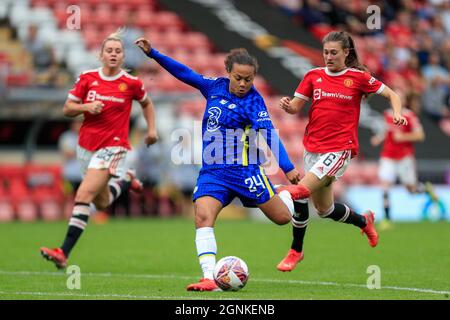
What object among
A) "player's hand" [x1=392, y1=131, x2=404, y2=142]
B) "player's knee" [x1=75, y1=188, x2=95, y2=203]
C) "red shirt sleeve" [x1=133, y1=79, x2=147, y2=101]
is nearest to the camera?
"player's knee" [x1=75, y1=188, x2=95, y2=203]

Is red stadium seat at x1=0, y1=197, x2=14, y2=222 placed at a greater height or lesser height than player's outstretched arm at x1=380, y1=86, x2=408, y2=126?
greater

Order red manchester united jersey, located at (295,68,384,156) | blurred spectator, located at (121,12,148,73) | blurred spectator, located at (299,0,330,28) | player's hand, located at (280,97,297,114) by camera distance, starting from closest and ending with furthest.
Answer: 1. player's hand, located at (280,97,297,114)
2. red manchester united jersey, located at (295,68,384,156)
3. blurred spectator, located at (121,12,148,73)
4. blurred spectator, located at (299,0,330,28)

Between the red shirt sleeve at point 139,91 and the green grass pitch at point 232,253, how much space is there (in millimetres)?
1930

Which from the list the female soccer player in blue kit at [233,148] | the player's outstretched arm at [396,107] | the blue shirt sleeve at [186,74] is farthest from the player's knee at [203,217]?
the player's outstretched arm at [396,107]

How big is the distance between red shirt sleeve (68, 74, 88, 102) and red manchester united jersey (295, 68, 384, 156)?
2604 mm

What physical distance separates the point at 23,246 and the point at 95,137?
3.41 metres

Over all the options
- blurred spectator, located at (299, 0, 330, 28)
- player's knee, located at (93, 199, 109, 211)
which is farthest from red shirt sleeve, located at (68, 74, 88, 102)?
blurred spectator, located at (299, 0, 330, 28)

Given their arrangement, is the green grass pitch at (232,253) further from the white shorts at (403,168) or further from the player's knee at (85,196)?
the white shorts at (403,168)

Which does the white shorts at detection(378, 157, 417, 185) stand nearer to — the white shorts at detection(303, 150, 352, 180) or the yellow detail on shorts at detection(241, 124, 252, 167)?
the white shorts at detection(303, 150, 352, 180)

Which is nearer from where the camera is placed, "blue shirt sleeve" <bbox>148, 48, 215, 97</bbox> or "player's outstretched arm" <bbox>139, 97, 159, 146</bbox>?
"blue shirt sleeve" <bbox>148, 48, 215, 97</bbox>

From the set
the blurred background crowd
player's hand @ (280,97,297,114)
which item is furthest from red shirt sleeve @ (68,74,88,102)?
the blurred background crowd

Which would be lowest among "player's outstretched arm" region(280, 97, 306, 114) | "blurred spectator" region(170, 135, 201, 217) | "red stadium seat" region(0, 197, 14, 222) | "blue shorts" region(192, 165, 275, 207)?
"blue shorts" region(192, 165, 275, 207)

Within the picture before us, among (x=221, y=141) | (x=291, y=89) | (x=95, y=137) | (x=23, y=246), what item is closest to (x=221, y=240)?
(x=23, y=246)

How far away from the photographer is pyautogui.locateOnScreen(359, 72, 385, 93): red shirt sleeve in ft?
34.3
